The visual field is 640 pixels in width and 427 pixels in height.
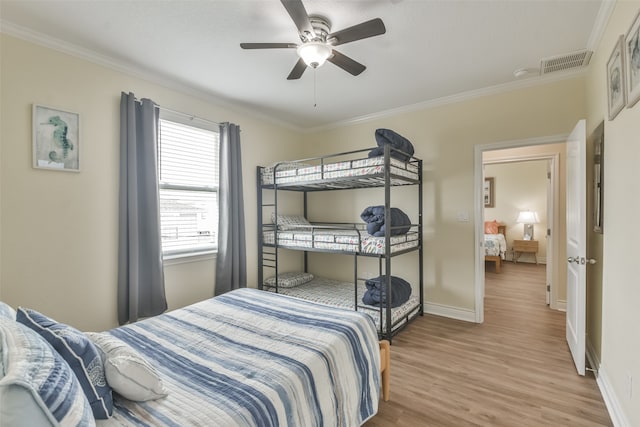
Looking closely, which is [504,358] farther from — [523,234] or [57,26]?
[523,234]

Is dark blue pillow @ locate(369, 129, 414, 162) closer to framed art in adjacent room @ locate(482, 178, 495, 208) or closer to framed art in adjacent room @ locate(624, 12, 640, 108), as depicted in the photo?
framed art in adjacent room @ locate(624, 12, 640, 108)

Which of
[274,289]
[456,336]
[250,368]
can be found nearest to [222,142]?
[274,289]

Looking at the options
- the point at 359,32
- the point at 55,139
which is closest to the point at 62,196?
the point at 55,139

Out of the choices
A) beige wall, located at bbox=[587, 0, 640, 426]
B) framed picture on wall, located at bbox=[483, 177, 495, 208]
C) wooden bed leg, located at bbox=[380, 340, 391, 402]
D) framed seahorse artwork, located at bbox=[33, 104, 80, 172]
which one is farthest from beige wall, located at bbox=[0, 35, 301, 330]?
framed picture on wall, located at bbox=[483, 177, 495, 208]

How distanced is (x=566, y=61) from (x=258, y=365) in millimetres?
3384

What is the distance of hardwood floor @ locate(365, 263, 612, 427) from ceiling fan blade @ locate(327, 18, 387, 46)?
236 centimetres

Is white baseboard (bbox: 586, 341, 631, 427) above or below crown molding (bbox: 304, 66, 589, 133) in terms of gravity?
below

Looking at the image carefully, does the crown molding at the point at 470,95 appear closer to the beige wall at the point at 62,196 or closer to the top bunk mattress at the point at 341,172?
the top bunk mattress at the point at 341,172

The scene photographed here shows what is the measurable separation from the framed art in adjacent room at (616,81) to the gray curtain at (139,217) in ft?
11.3

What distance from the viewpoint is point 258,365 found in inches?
54.8

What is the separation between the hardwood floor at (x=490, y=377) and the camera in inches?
72.7

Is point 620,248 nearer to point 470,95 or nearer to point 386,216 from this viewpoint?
point 386,216

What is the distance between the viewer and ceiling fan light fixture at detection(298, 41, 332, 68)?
1889 millimetres

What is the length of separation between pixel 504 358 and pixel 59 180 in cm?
393
